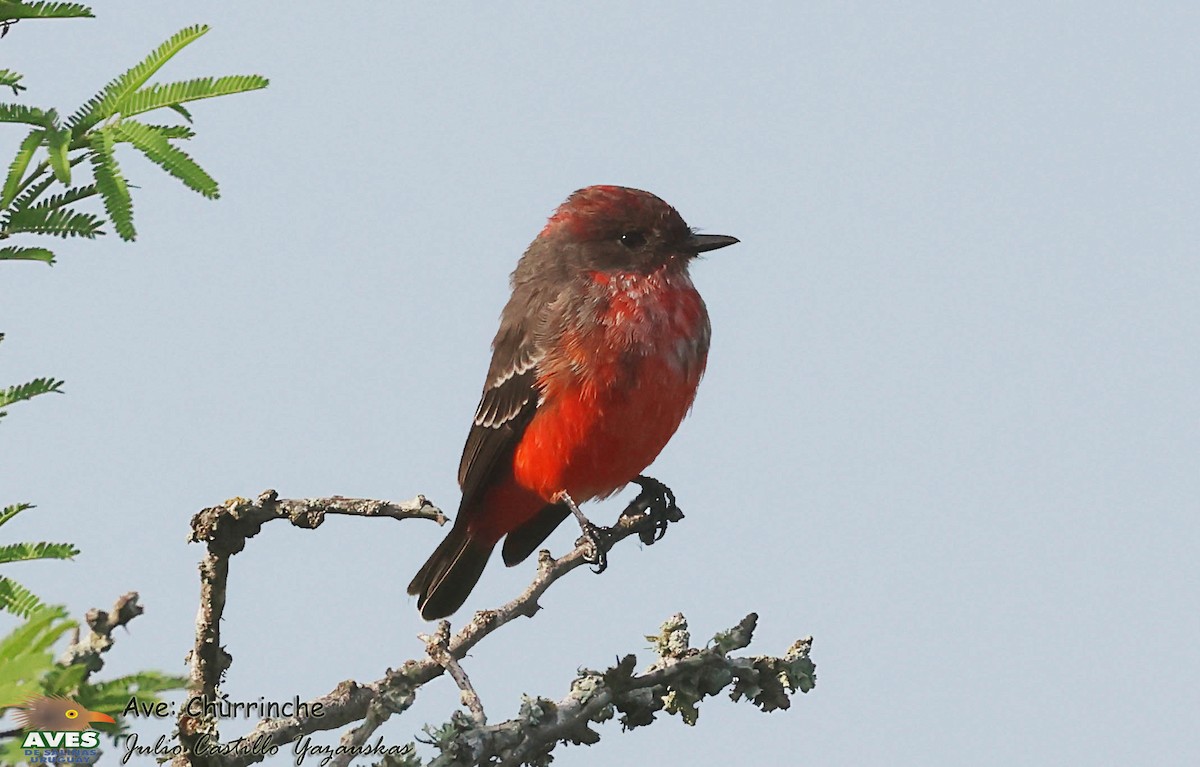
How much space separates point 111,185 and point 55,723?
135cm

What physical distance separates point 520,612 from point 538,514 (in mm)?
2865

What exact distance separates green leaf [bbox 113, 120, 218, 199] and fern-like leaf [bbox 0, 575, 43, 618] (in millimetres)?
1134

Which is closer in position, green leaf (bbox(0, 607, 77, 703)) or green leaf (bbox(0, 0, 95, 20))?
green leaf (bbox(0, 607, 77, 703))

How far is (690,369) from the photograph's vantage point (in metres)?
6.95

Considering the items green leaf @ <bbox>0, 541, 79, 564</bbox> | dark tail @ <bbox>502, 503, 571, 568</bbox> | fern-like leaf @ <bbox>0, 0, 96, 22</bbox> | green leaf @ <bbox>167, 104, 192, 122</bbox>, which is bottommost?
green leaf @ <bbox>0, 541, 79, 564</bbox>

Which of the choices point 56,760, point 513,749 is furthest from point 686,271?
point 56,760

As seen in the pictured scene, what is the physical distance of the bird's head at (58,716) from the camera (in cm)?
294

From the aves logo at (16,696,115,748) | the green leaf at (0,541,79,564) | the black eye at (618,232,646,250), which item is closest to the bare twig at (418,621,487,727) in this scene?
the green leaf at (0,541,79,564)

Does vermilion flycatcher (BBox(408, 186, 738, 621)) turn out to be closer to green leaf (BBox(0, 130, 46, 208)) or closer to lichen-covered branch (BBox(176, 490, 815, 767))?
lichen-covered branch (BBox(176, 490, 815, 767))

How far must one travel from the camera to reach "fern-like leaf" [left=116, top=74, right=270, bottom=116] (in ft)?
11.8

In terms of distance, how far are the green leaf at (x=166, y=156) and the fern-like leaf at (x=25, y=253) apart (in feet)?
1.32

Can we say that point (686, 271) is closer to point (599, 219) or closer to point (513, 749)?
point (599, 219)

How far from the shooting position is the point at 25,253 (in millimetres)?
3674

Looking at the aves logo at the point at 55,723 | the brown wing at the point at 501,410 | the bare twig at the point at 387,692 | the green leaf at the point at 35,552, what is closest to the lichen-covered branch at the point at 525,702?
the bare twig at the point at 387,692
